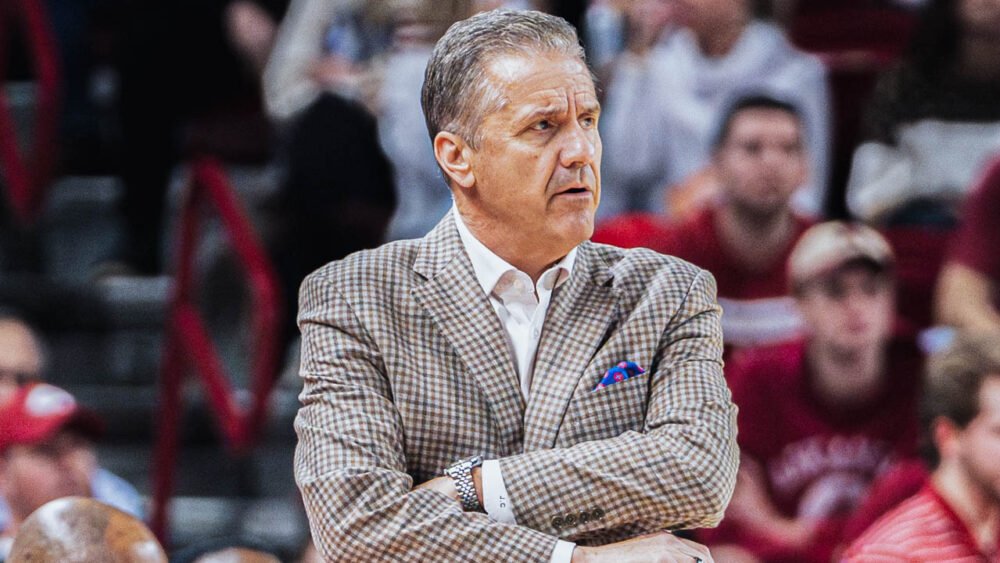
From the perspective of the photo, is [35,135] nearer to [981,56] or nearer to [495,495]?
[981,56]

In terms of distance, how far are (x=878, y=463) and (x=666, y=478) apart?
1.97 meters

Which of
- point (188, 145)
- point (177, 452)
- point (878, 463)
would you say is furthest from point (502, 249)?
point (188, 145)

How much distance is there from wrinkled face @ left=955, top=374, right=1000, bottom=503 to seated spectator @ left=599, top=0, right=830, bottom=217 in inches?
47.7

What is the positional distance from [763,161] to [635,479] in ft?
7.41

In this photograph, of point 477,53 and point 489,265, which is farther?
point 489,265

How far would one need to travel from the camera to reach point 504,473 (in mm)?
1788

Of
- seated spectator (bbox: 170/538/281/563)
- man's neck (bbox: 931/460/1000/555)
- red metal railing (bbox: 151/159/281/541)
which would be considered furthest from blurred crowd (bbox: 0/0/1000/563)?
seated spectator (bbox: 170/538/281/563)

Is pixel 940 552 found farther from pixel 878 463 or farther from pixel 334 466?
pixel 334 466

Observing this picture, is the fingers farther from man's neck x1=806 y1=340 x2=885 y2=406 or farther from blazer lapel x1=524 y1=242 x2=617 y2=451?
man's neck x1=806 y1=340 x2=885 y2=406

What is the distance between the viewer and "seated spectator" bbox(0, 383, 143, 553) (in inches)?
149

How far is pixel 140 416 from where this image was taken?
4.86 metres

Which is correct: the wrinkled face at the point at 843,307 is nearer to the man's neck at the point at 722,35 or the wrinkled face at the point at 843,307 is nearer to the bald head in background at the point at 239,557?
the man's neck at the point at 722,35

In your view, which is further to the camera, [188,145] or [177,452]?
[188,145]

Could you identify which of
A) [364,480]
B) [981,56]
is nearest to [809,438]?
[981,56]
